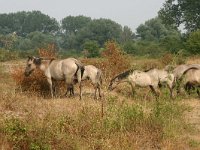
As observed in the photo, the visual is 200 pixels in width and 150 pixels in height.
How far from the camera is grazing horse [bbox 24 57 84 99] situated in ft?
A: 49.0

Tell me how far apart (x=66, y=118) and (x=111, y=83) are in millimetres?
7218

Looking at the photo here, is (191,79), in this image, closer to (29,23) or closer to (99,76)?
(99,76)

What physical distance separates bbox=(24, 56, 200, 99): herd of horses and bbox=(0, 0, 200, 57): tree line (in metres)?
1.46

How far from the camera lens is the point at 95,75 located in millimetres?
15695

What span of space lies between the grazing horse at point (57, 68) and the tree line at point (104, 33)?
999mm

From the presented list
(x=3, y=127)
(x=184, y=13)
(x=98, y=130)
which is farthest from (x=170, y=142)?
(x=184, y=13)

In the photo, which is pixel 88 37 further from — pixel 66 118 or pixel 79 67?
pixel 66 118

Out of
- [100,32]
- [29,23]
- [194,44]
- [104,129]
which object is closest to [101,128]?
[104,129]

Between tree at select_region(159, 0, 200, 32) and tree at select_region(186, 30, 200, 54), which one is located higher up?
tree at select_region(159, 0, 200, 32)

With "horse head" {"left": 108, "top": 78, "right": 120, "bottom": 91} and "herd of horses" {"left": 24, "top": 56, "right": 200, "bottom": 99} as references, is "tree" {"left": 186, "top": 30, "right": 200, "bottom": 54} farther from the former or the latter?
"horse head" {"left": 108, "top": 78, "right": 120, "bottom": 91}

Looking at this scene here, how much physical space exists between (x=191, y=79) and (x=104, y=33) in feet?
262

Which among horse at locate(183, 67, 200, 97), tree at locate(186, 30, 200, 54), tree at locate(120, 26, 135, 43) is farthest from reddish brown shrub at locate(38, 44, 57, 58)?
tree at locate(120, 26, 135, 43)

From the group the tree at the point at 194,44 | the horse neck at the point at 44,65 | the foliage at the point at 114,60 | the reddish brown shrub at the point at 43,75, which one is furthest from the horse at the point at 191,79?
the tree at the point at 194,44

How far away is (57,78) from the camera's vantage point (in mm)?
15391
